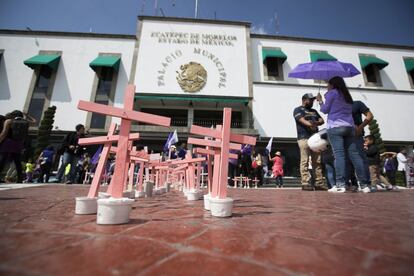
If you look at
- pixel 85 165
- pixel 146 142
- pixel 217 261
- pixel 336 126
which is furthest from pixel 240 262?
pixel 146 142

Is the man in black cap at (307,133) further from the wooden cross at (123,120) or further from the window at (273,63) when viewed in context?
the window at (273,63)

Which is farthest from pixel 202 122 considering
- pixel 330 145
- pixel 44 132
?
pixel 330 145

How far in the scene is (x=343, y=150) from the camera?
3426 millimetres

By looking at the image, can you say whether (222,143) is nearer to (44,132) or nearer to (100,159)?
(100,159)

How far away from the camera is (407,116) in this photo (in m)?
17.1

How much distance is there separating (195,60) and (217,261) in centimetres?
1723

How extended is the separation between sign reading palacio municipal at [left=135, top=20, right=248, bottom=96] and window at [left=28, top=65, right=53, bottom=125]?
265 inches

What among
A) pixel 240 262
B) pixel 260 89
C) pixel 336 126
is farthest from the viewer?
pixel 260 89

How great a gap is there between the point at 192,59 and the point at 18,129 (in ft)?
44.8

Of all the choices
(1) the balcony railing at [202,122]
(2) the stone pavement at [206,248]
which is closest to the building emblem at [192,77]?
(1) the balcony railing at [202,122]

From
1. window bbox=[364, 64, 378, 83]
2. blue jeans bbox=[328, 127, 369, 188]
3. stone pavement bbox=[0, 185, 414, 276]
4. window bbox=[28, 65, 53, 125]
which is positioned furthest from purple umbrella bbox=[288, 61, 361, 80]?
window bbox=[28, 65, 53, 125]

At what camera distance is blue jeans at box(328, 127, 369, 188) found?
341 centimetres

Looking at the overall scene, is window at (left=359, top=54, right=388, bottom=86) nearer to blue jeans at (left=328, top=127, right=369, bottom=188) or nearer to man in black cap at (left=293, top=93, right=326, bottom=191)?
man in black cap at (left=293, top=93, right=326, bottom=191)

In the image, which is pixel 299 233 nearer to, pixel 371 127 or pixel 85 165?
pixel 85 165
